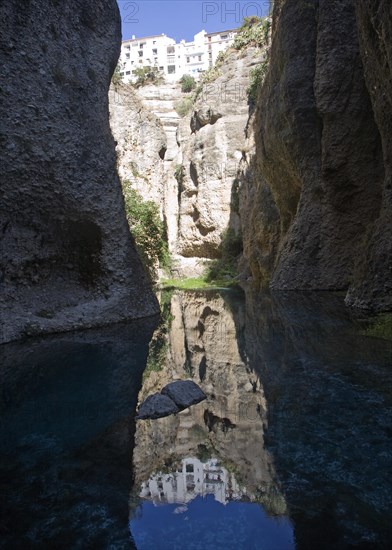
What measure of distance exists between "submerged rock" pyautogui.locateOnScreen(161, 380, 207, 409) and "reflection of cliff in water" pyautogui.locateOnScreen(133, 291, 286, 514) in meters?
0.11

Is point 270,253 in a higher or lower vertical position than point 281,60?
lower

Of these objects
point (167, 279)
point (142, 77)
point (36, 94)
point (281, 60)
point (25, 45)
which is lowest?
point (167, 279)

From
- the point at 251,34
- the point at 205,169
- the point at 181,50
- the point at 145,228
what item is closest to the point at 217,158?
the point at 205,169

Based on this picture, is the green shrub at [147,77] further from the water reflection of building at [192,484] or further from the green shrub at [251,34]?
the water reflection of building at [192,484]

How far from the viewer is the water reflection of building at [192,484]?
272cm

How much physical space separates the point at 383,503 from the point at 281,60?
58.1 feet

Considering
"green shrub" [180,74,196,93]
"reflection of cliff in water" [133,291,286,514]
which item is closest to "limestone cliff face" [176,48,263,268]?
"green shrub" [180,74,196,93]

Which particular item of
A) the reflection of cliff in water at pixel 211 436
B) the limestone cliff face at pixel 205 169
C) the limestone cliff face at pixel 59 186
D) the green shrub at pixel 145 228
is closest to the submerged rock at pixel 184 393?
the reflection of cliff in water at pixel 211 436

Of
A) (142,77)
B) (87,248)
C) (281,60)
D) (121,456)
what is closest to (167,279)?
(281,60)

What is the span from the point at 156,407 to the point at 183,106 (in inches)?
1718

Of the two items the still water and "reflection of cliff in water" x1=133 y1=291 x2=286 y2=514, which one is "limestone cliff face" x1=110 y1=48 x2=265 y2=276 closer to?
"reflection of cliff in water" x1=133 y1=291 x2=286 y2=514

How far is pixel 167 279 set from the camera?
33406mm

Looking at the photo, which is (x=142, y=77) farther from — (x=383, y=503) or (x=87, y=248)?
(x=383, y=503)

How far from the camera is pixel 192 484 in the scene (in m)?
2.87
